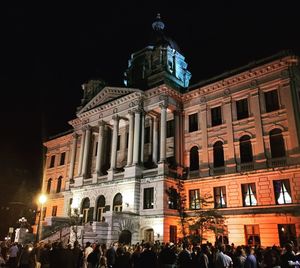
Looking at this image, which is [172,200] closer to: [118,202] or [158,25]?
[118,202]

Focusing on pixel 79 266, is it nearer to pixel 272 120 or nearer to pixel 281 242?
pixel 281 242

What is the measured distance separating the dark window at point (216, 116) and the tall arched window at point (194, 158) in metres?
3.46

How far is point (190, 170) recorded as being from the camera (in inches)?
1291

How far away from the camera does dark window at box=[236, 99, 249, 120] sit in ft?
99.1

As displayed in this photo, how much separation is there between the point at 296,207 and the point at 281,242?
10.4 ft

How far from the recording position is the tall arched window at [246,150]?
2868cm

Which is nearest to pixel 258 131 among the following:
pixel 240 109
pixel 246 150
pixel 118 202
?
pixel 246 150

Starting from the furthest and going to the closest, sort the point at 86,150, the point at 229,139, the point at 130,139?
the point at 86,150 → the point at 130,139 → the point at 229,139

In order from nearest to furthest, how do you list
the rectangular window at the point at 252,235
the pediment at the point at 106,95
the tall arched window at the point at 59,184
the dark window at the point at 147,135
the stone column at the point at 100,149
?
the rectangular window at the point at 252,235, the pediment at the point at 106,95, the stone column at the point at 100,149, the dark window at the point at 147,135, the tall arched window at the point at 59,184

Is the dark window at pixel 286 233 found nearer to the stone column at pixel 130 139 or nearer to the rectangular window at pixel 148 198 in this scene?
the rectangular window at pixel 148 198

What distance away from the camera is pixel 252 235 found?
26125mm

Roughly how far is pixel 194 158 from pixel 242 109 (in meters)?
7.46

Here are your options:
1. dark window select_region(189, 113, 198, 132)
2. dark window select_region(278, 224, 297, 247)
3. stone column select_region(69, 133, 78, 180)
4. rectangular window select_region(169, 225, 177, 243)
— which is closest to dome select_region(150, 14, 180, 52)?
dark window select_region(189, 113, 198, 132)

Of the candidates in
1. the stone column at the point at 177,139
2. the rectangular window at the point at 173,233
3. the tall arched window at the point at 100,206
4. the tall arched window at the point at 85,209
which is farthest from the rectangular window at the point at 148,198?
the tall arched window at the point at 85,209
